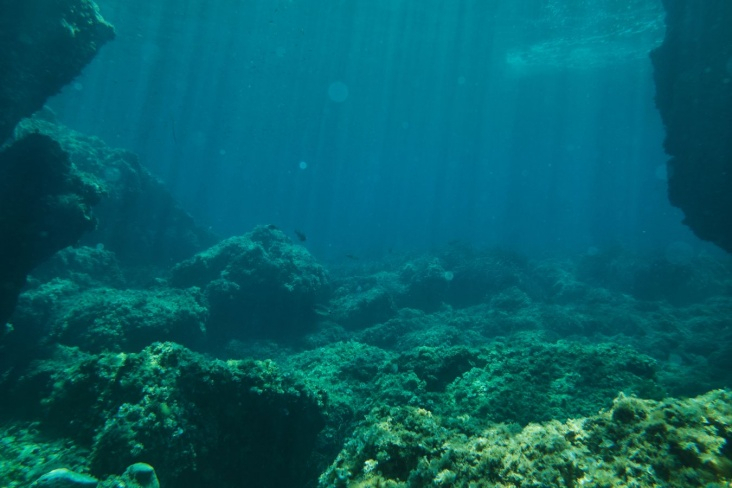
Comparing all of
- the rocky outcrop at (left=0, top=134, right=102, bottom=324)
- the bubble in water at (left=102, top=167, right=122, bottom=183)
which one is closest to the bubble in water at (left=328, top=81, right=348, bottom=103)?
the bubble in water at (left=102, top=167, right=122, bottom=183)

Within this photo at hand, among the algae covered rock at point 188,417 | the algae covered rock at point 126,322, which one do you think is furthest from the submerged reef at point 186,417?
the algae covered rock at point 126,322

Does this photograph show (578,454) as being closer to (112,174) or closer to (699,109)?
(699,109)

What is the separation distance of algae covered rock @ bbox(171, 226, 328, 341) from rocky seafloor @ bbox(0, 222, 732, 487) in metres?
0.09

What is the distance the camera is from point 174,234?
20.5m

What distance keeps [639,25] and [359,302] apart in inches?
1176

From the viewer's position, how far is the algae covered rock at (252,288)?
11812 mm

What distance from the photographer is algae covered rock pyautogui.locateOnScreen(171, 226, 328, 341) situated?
11.8 m

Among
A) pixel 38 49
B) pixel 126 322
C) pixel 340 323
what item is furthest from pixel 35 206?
pixel 340 323

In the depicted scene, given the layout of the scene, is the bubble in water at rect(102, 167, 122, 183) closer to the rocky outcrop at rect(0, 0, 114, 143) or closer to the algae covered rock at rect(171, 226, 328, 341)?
the algae covered rock at rect(171, 226, 328, 341)

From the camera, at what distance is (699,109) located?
10.4 meters

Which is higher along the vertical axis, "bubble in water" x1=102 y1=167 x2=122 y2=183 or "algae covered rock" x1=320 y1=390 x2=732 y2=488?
"bubble in water" x1=102 y1=167 x2=122 y2=183

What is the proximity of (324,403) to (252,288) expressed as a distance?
26.2 feet

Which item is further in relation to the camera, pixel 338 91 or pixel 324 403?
pixel 338 91

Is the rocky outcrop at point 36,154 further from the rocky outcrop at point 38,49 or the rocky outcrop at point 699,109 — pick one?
the rocky outcrop at point 699,109
